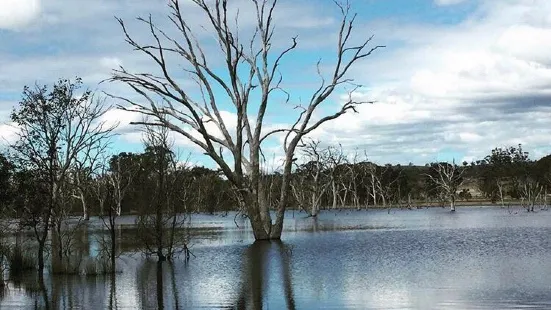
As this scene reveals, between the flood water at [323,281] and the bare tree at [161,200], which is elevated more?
the bare tree at [161,200]

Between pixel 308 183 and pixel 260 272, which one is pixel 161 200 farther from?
pixel 308 183

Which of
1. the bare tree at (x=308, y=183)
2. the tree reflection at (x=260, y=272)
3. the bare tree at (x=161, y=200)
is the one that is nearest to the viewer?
the tree reflection at (x=260, y=272)

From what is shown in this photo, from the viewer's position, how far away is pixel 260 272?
19672 mm

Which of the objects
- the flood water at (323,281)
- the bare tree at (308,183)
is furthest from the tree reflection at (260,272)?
the bare tree at (308,183)

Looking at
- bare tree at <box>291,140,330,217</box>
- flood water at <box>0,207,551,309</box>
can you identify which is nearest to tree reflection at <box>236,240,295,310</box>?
flood water at <box>0,207,551,309</box>

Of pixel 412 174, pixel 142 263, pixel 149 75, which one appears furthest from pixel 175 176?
pixel 412 174

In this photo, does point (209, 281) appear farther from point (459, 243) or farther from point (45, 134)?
point (459, 243)

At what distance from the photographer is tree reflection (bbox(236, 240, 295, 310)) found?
14086 mm

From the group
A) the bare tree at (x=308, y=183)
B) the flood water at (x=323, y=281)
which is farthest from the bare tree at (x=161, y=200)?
the bare tree at (x=308, y=183)

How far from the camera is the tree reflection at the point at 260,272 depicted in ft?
46.2

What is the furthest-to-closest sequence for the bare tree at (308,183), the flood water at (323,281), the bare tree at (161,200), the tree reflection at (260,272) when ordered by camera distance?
the bare tree at (308,183) < the bare tree at (161,200) < the tree reflection at (260,272) < the flood water at (323,281)

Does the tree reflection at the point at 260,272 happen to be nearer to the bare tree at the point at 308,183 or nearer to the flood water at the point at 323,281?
the flood water at the point at 323,281

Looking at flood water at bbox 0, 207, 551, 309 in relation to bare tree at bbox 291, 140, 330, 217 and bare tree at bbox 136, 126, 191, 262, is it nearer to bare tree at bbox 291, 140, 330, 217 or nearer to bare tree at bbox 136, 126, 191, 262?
bare tree at bbox 136, 126, 191, 262

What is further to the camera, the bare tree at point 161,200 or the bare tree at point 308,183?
the bare tree at point 308,183
